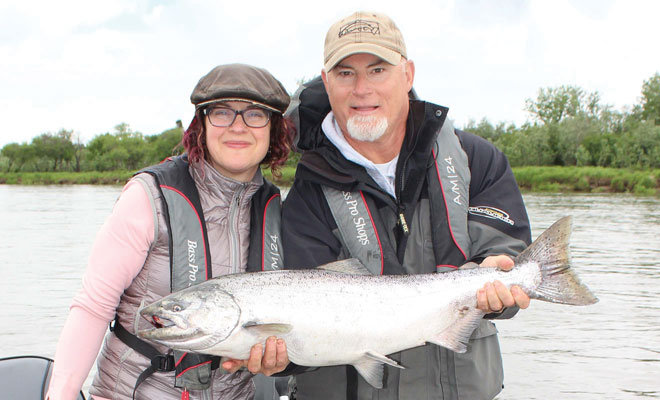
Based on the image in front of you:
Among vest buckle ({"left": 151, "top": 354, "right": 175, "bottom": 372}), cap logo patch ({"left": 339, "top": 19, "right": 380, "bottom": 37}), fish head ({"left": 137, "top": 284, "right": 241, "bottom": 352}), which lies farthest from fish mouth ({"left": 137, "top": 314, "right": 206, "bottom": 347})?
cap logo patch ({"left": 339, "top": 19, "right": 380, "bottom": 37})

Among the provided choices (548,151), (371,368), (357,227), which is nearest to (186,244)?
(357,227)

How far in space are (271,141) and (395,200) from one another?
85 cm

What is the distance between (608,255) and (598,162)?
3988cm

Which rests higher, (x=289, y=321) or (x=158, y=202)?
(x=158, y=202)

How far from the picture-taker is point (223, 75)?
3.54 metres

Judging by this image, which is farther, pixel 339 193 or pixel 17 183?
pixel 17 183

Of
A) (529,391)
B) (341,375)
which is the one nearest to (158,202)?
(341,375)

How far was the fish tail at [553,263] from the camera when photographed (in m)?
3.30

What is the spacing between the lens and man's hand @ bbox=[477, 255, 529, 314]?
3273 millimetres

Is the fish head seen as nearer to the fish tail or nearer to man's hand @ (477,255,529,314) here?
man's hand @ (477,255,529,314)

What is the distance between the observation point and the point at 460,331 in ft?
11.0

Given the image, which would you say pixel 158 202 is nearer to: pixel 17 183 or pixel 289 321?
pixel 289 321

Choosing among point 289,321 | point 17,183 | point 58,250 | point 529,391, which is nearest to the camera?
point 289,321

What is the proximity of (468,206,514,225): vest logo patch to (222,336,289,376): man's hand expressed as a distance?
138 cm
